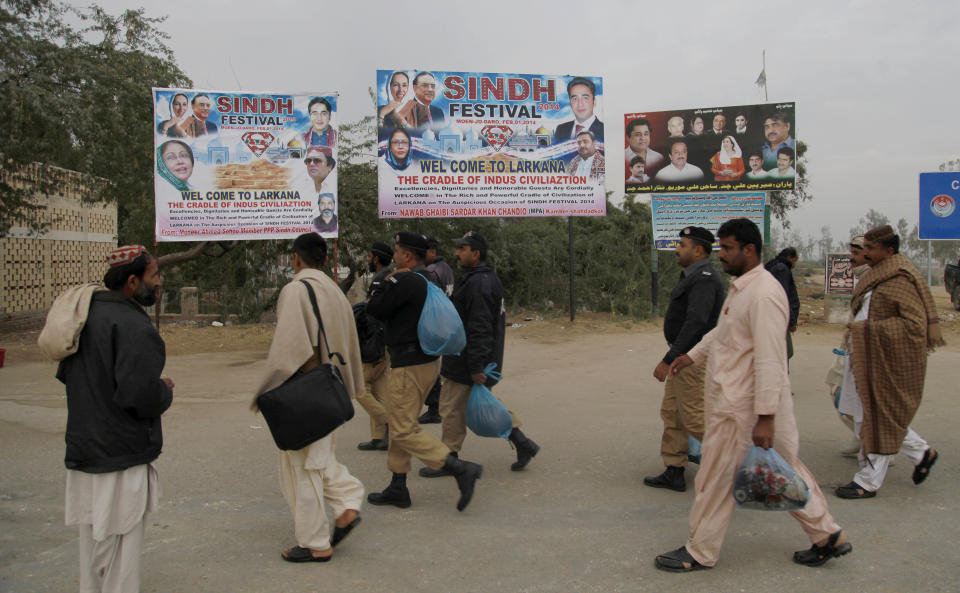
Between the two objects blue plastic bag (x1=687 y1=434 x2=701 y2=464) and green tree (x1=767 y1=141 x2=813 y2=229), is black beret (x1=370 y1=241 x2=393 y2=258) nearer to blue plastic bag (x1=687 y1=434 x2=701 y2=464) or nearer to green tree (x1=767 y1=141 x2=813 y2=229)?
blue plastic bag (x1=687 y1=434 x2=701 y2=464)

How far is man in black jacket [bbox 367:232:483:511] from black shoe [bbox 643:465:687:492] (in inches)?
50.1

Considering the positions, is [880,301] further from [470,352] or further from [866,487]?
[470,352]

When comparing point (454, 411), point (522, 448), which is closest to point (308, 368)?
point (454, 411)

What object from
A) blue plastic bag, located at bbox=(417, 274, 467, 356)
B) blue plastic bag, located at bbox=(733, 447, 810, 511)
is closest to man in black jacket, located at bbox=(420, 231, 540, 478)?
blue plastic bag, located at bbox=(417, 274, 467, 356)

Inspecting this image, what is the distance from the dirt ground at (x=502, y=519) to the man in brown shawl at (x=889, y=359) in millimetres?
242

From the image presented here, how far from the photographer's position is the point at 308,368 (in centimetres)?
369

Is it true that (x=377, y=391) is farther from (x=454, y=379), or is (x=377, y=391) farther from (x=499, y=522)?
(x=499, y=522)

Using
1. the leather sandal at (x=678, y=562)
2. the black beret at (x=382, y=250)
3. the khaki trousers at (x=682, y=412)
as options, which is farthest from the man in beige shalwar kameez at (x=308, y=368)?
the black beret at (x=382, y=250)

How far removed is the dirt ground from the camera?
3.46 m

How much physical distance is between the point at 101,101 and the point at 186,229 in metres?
2.75

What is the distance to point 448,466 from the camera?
4.29 meters

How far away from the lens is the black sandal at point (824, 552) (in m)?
3.49

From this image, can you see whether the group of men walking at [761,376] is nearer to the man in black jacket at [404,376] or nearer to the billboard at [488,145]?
the man in black jacket at [404,376]

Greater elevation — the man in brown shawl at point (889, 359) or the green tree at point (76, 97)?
the green tree at point (76, 97)
